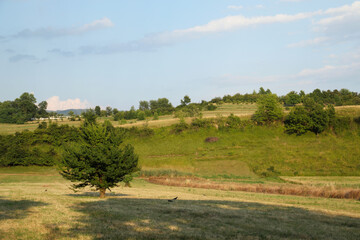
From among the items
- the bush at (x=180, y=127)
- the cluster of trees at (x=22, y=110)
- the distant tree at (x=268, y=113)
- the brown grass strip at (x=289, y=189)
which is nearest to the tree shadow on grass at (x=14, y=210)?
the brown grass strip at (x=289, y=189)

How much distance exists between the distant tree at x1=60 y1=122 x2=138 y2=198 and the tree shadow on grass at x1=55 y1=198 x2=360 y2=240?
7.43 metres

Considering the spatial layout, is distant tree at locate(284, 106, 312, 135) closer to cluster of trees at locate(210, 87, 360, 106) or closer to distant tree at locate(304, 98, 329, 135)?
A: distant tree at locate(304, 98, 329, 135)

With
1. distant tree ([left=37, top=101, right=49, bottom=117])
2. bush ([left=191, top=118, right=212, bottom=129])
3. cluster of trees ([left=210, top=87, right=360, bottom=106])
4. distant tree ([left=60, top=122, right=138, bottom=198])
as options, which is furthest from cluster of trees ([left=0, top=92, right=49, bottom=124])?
distant tree ([left=60, top=122, right=138, bottom=198])

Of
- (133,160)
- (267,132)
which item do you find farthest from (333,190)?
(267,132)

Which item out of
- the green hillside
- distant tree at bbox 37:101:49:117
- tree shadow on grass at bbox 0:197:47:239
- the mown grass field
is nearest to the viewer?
the mown grass field

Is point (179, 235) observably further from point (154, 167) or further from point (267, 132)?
point (267, 132)

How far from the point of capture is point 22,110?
141 m

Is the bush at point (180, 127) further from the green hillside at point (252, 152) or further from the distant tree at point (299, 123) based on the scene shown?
the distant tree at point (299, 123)

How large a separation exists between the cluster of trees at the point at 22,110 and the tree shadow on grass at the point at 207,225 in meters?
126

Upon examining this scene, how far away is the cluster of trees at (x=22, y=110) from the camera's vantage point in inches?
5084

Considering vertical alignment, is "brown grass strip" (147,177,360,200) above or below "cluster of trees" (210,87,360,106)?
below

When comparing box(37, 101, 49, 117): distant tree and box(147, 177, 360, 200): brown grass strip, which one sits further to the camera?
box(37, 101, 49, 117): distant tree

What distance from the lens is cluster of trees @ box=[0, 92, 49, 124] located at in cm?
12912

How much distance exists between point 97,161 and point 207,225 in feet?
43.4
